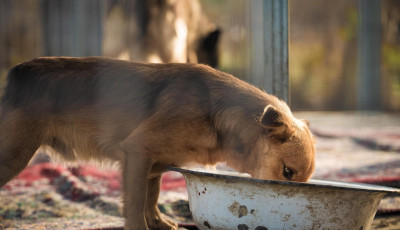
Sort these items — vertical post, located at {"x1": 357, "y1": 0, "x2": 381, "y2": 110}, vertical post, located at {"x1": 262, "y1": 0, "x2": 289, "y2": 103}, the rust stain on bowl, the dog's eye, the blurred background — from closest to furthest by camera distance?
the rust stain on bowl < the dog's eye < vertical post, located at {"x1": 262, "y1": 0, "x2": 289, "y2": 103} < the blurred background < vertical post, located at {"x1": 357, "y1": 0, "x2": 381, "y2": 110}

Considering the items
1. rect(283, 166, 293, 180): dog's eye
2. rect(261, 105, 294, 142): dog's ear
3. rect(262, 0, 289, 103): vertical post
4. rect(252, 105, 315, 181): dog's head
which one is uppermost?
rect(262, 0, 289, 103): vertical post

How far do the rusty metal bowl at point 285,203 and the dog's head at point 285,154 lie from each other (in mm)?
386

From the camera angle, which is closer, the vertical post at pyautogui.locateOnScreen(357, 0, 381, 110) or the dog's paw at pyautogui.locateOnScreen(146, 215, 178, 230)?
the dog's paw at pyautogui.locateOnScreen(146, 215, 178, 230)

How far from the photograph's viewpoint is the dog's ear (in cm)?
281

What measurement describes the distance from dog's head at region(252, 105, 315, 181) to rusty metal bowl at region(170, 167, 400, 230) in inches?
15.2

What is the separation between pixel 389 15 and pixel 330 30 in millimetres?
1486

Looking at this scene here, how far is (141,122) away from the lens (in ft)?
10.1

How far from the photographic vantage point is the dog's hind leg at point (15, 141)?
3.01 metres

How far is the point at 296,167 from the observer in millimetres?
3004

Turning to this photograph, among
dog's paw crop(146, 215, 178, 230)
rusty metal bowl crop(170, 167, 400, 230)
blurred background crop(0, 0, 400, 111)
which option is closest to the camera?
rusty metal bowl crop(170, 167, 400, 230)

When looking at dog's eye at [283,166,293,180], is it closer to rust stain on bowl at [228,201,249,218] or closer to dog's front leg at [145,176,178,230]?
rust stain on bowl at [228,201,249,218]

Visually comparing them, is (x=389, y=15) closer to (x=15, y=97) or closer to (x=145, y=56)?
(x=145, y=56)

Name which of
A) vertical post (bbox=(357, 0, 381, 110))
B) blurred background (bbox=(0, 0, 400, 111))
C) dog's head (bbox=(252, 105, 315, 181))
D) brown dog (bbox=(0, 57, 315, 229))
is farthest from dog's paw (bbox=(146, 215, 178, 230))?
vertical post (bbox=(357, 0, 381, 110))

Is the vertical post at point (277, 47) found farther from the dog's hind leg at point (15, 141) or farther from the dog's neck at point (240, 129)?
the dog's hind leg at point (15, 141)
